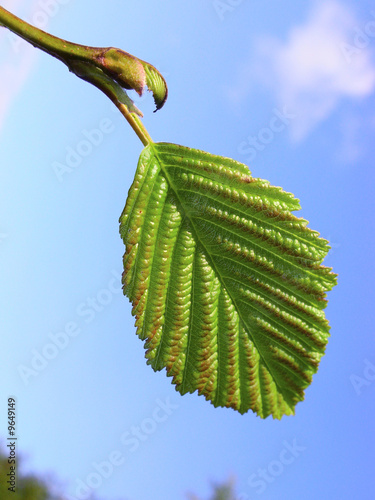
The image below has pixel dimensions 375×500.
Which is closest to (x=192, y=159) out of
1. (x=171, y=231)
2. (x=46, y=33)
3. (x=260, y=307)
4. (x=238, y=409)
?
(x=171, y=231)

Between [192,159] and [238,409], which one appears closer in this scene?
[192,159]

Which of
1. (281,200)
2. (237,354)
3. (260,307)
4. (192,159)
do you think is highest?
(192,159)

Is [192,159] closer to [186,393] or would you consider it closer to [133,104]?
[133,104]

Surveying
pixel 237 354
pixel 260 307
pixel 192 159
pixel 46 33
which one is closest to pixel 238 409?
pixel 237 354

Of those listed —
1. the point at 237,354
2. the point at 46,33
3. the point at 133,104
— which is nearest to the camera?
the point at 46,33

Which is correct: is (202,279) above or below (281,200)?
below

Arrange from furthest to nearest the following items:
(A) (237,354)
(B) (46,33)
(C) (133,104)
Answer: (A) (237,354) < (C) (133,104) < (B) (46,33)
